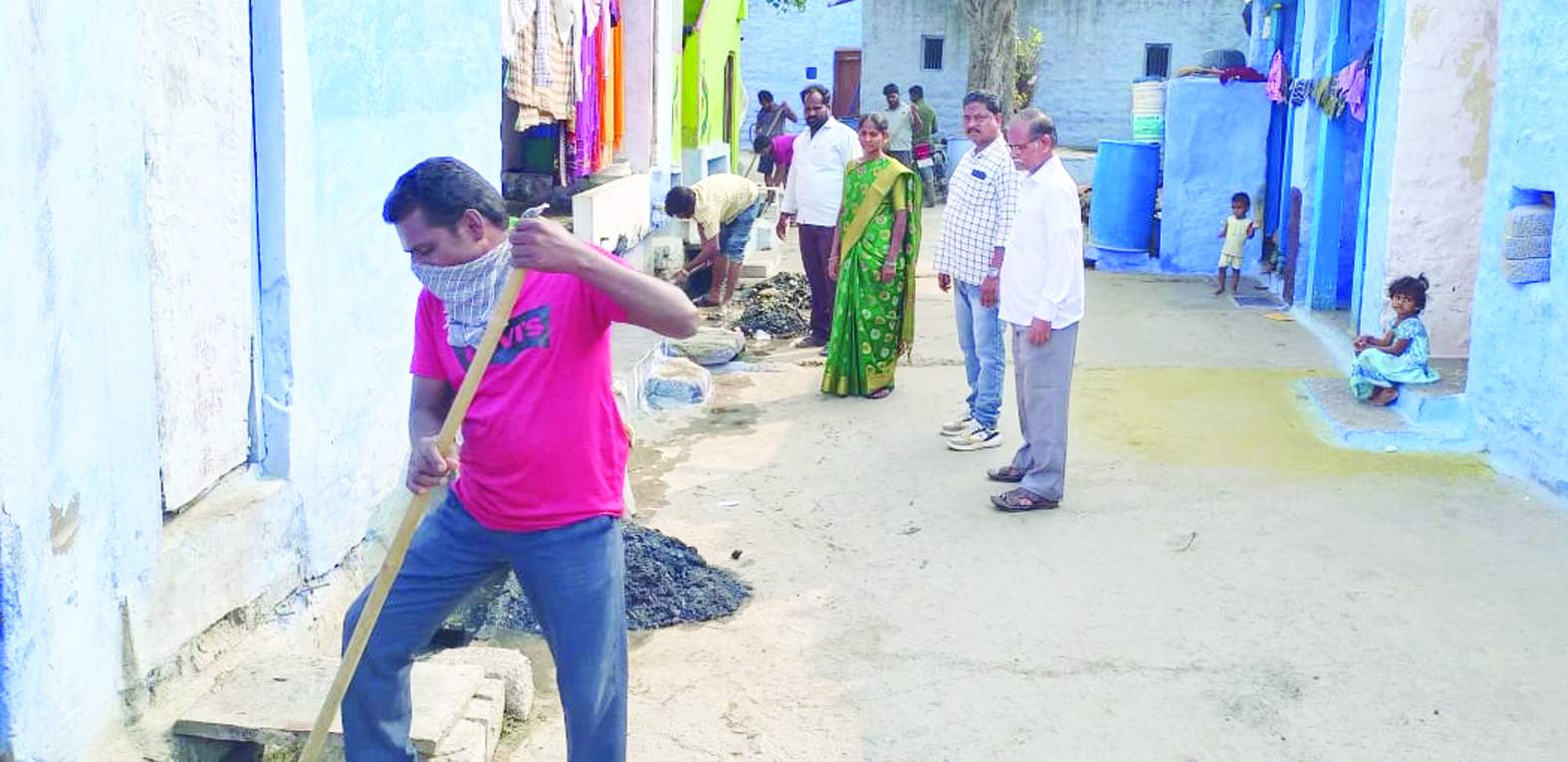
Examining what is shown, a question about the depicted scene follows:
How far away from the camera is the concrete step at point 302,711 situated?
381 centimetres

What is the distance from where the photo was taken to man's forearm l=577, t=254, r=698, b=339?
9.95 feet

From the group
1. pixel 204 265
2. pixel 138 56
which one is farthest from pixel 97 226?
pixel 204 265

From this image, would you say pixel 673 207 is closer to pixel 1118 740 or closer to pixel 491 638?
pixel 491 638

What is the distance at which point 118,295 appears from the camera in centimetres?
357

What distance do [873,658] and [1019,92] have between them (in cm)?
2522

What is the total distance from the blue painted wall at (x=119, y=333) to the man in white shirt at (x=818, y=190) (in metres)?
5.13

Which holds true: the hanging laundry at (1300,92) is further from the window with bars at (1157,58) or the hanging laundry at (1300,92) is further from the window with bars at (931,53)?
the window with bars at (1157,58)

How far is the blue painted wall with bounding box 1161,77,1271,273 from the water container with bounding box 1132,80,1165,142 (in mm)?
699

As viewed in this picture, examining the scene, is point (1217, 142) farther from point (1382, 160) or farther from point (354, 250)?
point (354, 250)

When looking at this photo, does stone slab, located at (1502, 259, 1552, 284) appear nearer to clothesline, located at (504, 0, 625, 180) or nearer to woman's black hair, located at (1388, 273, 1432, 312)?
woman's black hair, located at (1388, 273, 1432, 312)

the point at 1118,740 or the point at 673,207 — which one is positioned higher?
the point at 673,207

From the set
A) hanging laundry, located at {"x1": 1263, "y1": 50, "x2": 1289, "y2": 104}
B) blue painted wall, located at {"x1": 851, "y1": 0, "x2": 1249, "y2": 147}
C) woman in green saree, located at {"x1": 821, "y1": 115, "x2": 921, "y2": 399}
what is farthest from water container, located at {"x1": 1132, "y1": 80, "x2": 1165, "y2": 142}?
blue painted wall, located at {"x1": 851, "y1": 0, "x2": 1249, "y2": 147}

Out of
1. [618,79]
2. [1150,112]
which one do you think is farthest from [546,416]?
[1150,112]

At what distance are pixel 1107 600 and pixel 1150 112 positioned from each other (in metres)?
10.0
